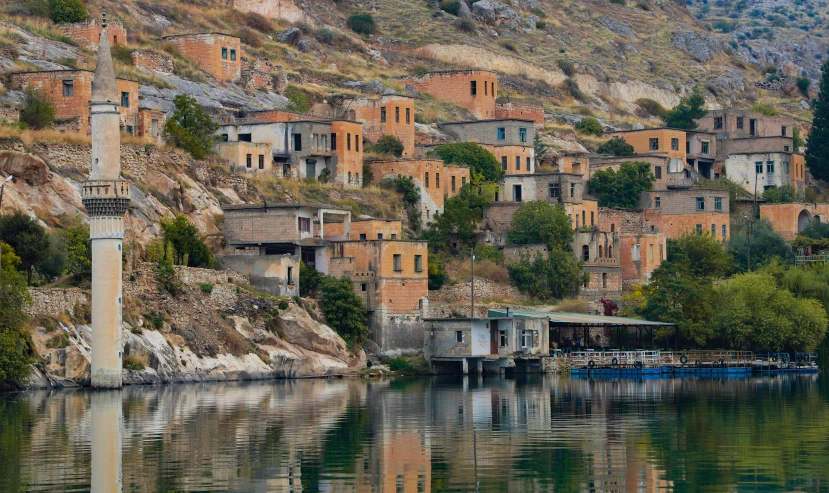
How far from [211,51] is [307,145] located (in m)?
12.9

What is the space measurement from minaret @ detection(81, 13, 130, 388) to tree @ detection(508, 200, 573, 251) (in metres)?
34.4

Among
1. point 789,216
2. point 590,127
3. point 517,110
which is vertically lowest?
point 789,216

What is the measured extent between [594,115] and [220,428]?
86061 millimetres

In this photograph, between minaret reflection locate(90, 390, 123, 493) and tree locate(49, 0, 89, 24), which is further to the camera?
tree locate(49, 0, 89, 24)

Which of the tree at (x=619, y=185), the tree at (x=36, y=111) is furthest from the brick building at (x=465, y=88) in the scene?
the tree at (x=36, y=111)

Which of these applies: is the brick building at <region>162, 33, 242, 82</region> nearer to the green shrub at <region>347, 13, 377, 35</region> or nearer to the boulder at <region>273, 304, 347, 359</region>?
the boulder at <region>273, 304, 347, 359</region>

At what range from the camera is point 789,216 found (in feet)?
390

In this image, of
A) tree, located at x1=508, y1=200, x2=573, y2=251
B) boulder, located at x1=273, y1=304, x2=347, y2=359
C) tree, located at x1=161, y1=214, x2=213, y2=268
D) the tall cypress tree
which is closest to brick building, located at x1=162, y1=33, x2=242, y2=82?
tree, located at x1=508, y1=200, x2=573, y2=251

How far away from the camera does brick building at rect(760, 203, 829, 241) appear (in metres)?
118

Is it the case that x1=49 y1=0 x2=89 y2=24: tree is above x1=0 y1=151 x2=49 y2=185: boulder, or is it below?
above

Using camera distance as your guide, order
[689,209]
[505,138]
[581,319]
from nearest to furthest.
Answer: [581,319]
[505,138]
[689,209]

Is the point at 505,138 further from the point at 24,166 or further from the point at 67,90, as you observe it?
the point at 24,166

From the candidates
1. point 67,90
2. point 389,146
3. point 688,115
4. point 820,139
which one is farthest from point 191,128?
point 820,139

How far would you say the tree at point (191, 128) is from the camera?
92.9 meters
